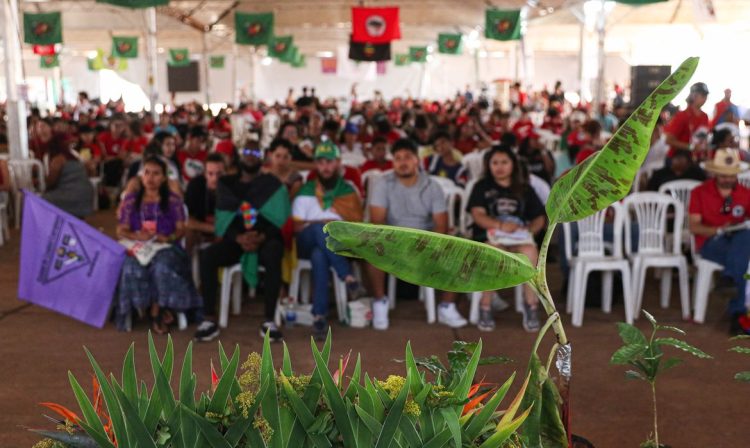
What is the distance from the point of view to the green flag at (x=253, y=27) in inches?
663

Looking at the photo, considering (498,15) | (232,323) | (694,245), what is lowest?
(232,323)

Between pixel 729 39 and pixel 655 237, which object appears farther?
pixel 729 39

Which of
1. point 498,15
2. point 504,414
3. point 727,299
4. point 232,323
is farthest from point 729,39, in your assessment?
point 504,414

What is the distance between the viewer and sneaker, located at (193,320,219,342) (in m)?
5.37

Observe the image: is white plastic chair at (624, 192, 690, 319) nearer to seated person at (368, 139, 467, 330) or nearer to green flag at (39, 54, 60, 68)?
seated person at (368, 139, 467, 330)

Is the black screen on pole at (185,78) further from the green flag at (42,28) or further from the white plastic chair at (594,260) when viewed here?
the white plastic chair at (594,260)

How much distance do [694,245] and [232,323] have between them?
3239mm

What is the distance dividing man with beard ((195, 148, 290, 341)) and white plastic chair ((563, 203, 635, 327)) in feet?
6.23

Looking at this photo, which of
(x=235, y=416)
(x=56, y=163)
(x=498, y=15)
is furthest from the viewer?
(x=498, y=15)

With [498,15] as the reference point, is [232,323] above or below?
below

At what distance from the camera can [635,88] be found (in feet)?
51.3

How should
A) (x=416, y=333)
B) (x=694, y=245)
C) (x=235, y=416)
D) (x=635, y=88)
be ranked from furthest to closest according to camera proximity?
1. (x=635, y=88)
2. (x=694, y=245)
3. (x=416, y=333)
4. (x=235, y=416)

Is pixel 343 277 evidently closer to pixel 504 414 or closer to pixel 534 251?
pixel 534 251

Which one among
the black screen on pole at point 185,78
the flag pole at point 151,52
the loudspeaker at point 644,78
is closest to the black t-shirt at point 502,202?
the loudspeaker at point 644,78
